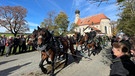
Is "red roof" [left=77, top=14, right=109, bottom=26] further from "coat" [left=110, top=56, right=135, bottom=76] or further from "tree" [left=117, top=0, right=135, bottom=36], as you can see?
"coat" [left=110, top=56, right=135, bottom=76]

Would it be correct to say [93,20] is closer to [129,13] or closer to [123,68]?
[129,13]

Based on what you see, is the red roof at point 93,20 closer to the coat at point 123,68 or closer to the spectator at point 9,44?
the spectator at point 9,44

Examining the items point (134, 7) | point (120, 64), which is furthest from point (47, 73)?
point (134, 7)

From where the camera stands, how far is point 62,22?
42.4m

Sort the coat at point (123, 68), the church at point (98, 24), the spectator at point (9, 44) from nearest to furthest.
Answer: the coat at point (123, 68)
the spectator at point (9, 44)
the church at point (98, 24)

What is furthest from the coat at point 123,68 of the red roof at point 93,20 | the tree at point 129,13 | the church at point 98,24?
the red roof at point 93,20

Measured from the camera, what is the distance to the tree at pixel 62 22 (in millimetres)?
41938

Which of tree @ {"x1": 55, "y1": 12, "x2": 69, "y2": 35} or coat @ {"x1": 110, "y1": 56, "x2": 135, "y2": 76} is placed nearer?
coat @ {"x1": 110, "y1": 56, "x2": 135, "y2": 76}

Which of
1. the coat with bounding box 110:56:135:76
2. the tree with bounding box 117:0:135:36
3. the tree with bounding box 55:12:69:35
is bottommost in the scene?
the coat with bounding box 110:56:135:76

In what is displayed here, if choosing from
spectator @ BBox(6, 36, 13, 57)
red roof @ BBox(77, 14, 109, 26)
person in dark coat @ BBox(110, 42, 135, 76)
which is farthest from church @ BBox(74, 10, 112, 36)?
person in dark coat @ BBox(110, 42, 135, 76)

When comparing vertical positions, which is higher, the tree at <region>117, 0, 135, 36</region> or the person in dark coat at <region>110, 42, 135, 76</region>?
the tree at <region>117, 0, 135, 36</region>

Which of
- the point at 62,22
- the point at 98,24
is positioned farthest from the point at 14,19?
the point at 98,24

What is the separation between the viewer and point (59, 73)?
6.72 meters

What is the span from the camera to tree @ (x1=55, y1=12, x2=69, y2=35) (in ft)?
138
